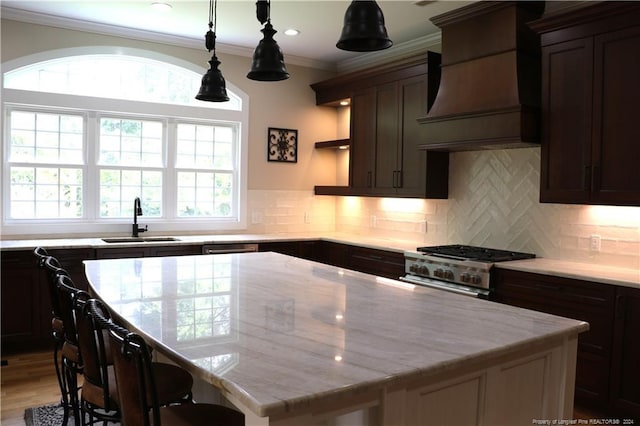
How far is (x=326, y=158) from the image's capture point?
20.6 ft

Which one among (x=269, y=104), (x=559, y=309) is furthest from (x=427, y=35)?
(x=559, y=309)

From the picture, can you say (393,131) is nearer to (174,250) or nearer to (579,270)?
(579,270)

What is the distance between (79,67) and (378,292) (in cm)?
403

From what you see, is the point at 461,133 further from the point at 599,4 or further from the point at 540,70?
the point at 599,4

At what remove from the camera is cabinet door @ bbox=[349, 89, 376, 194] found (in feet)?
17.4

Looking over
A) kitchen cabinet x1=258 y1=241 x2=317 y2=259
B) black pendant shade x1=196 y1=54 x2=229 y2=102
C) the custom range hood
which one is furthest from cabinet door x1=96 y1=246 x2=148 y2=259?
the custom range hood

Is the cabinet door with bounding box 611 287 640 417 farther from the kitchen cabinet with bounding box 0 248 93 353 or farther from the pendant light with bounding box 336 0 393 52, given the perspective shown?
the kitchen cabinet with bounding box 0 248 93 353

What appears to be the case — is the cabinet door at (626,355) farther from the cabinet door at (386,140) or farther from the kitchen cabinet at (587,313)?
the cabinet door at (386,140)

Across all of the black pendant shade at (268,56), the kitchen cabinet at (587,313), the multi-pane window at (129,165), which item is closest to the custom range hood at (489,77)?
the kitchen cabinet at (587,313)

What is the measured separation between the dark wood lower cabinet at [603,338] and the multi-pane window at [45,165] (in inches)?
166

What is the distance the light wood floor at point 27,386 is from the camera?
314 cm

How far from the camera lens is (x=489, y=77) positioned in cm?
389

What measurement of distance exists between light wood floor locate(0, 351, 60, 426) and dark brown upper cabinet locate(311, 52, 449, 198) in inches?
129

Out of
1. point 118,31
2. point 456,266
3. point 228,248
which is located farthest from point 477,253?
point 118,31
